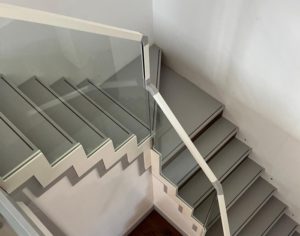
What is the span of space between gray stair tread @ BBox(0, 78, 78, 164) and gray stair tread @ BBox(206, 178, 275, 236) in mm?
2204

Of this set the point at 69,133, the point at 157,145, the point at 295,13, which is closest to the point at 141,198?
the point at 157,145

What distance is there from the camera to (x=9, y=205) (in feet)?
7.06

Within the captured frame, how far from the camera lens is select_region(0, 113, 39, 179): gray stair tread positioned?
2.33 metres

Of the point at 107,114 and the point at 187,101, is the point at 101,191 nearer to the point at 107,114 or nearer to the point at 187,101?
the point at 107,114

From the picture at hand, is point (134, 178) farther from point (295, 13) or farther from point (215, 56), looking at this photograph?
point (295, 13)

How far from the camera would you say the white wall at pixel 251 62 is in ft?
9.59

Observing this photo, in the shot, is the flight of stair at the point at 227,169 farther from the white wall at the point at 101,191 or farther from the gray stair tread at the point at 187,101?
the white wall at the point at 101,191

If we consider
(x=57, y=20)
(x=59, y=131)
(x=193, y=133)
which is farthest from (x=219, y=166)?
(x=57, y=20)

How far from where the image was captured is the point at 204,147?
3.91 metres

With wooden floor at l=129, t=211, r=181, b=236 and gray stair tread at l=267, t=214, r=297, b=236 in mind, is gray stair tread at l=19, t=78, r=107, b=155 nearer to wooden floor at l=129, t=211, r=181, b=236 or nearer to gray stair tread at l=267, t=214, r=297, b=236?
wooden floor at l=129, t=211, r=181, b=236

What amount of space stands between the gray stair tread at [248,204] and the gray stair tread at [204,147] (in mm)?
678

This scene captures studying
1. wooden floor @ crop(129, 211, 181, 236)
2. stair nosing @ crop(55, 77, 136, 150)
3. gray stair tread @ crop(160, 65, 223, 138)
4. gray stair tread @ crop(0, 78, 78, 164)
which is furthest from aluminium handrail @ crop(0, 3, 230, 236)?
wooden floor @ crop(129, 211, 181, 236)

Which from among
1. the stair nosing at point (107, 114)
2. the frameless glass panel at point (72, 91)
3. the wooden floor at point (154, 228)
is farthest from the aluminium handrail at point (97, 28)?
the wooden floor at point (154, 228)

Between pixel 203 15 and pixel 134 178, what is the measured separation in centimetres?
174
